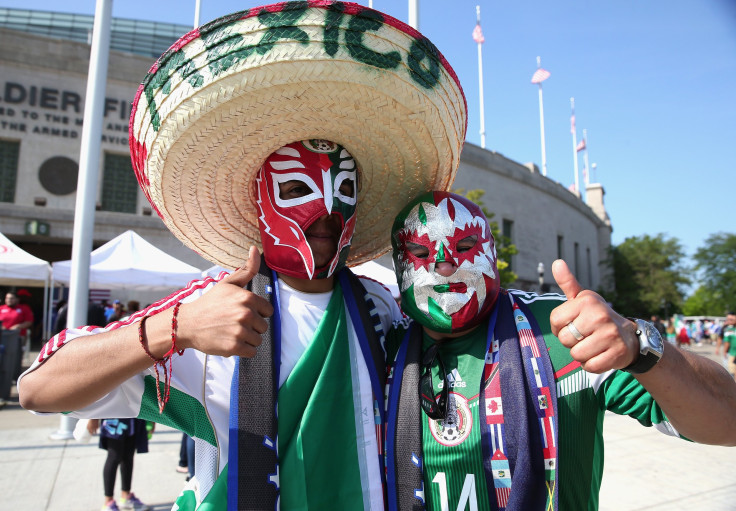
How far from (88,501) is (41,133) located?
1554 centimetres

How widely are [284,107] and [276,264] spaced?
593 mm

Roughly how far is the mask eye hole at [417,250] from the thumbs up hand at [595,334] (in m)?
0.71

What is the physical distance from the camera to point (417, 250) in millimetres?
1959

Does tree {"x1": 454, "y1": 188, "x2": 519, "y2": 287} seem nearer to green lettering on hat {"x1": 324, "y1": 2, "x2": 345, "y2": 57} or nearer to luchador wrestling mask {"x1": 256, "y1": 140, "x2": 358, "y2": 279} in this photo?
luchador wrestling mask {"x1": 256, "y1": 140, "x2": 358, "y2": 279}

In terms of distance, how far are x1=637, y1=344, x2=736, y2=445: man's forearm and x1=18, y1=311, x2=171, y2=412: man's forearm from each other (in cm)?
136

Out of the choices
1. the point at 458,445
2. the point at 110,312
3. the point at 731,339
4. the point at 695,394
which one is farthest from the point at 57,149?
the point at 731,339

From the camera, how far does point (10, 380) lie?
27.5 feet

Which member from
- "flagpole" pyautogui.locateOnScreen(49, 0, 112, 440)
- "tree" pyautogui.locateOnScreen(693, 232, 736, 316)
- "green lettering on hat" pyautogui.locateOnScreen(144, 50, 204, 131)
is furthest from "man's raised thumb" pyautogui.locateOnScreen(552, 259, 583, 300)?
"tree" pyautogui.locateOnScreen(693, 232, 736, 316)

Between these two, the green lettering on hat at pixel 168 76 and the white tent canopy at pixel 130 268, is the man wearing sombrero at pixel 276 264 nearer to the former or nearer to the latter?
the green lettering on hat at pixel 168 76

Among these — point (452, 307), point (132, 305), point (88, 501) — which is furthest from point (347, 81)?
point (132, 305)

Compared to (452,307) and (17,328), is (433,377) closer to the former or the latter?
(452,307)

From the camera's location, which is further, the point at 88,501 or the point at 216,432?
the point at 88,501

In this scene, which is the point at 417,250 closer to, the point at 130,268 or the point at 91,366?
the point at 91,366

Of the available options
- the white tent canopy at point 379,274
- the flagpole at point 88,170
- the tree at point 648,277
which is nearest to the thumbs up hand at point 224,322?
the flagpole at point 88,170
